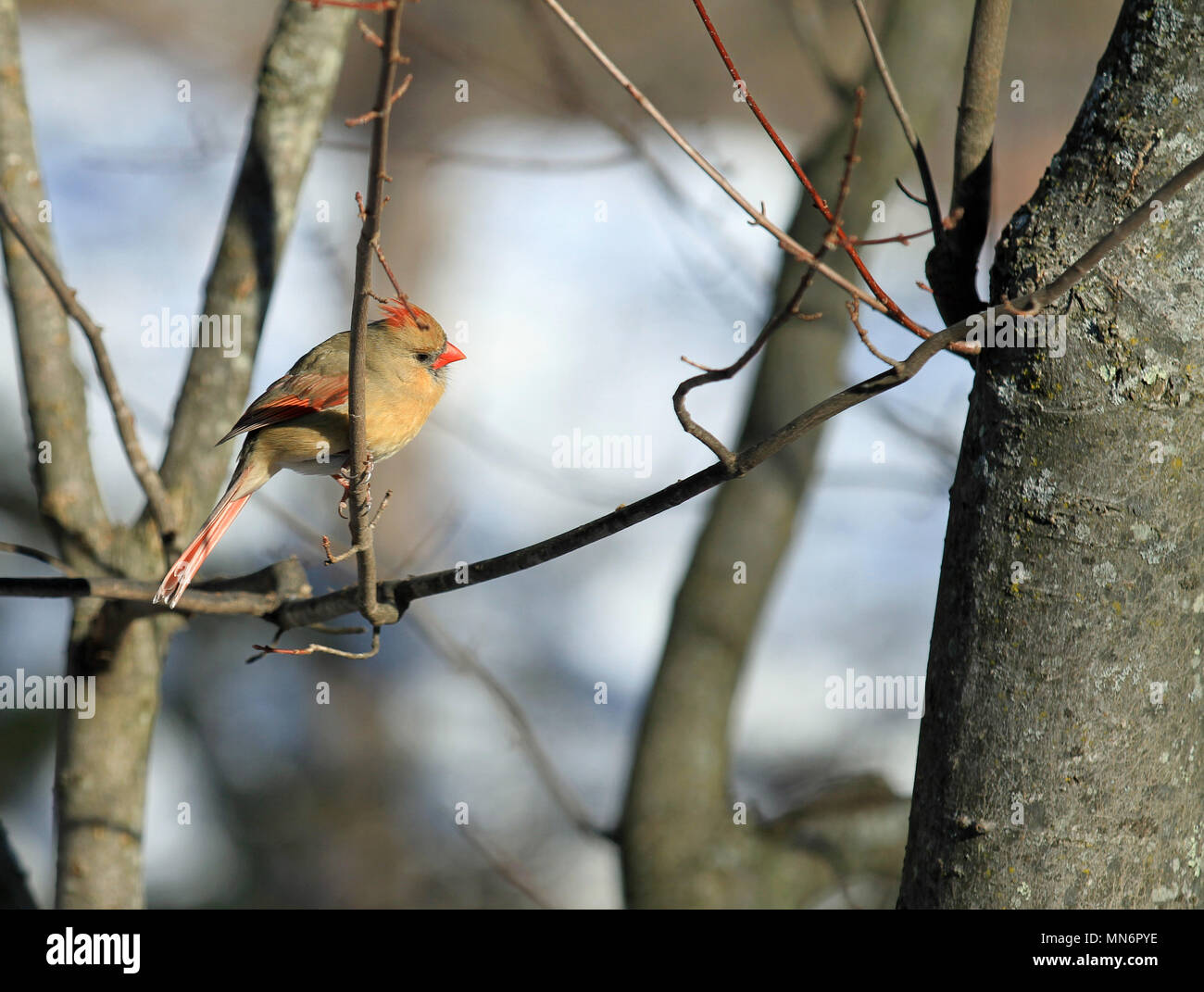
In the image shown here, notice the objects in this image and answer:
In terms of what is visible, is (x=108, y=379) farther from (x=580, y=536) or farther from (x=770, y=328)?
(x=770, y=328)

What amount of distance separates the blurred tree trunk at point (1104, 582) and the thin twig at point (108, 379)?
1.83 meters

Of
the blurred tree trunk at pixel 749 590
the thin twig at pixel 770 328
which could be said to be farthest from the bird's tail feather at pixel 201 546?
the blurred tree trunk at pixel 749 590

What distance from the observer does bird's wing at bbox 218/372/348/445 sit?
2.42 meters

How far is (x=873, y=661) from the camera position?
5.98 meters

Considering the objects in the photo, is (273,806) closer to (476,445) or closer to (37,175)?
(476,445)

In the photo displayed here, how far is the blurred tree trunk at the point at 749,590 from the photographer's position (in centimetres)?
380

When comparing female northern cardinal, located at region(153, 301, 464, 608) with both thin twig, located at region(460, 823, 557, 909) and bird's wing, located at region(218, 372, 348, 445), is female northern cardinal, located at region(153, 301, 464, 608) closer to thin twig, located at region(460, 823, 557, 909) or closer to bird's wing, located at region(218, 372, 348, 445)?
bird's wing, located at region(218, 372, 348, 445)

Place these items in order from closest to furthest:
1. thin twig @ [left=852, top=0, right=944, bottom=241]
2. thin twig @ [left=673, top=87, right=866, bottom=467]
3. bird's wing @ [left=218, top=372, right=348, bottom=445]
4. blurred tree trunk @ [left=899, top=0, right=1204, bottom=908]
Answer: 1. thin twig @ [left=673, top=87, right=866, bottom=467]
2. blurred tree trunk @ [left=899, top=0, right=1204, bottom=908]
3. thin twig @ [left=852, top=0, right=944, bottom=241]
4. bird's wing @ [left=218, top=372, right=348, bottom=445]

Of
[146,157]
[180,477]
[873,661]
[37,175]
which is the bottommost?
[873,661]

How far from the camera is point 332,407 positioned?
242cm

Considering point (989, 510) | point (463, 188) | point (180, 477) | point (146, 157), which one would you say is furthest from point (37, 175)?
point (463, 188)

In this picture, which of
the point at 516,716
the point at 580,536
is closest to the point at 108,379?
the point at 580,536

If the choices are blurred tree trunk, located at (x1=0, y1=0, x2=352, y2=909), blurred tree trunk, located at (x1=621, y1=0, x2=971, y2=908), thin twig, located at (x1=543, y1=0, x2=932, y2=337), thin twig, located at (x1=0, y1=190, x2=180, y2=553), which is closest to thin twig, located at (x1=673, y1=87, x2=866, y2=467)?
thin twig, located at (x1=543, y1=0, x2=932, y2=337)
